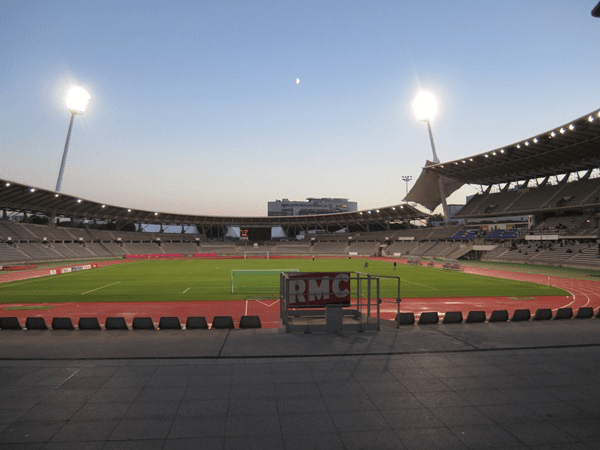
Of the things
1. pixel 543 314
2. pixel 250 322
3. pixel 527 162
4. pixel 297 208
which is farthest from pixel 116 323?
pixel 297 208

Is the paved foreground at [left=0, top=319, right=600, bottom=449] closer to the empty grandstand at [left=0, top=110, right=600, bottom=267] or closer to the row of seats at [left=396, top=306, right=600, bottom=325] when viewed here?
the row of seats at [left=396, top=306, right=600, bottom=325]

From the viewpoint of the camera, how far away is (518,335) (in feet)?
45.0

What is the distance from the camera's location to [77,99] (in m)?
71.6

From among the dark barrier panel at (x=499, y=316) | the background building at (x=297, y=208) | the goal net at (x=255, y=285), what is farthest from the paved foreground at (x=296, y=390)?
the background building at (x=297, y=208)

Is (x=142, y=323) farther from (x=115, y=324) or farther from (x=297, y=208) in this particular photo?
(x=297, y=208)

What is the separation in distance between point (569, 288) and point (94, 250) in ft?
264

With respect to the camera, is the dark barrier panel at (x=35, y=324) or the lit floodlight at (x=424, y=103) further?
the lit floodlight at (x=424, y=103)

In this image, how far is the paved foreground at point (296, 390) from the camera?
6574 millimetres

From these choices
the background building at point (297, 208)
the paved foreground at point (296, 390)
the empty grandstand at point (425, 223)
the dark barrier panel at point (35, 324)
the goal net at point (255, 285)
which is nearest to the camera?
the paved foreground at point (296, 390)

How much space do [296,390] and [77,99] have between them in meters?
81.0

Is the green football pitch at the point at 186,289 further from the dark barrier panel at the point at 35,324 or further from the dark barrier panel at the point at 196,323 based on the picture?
the dark barrier panel at the point at 196,323

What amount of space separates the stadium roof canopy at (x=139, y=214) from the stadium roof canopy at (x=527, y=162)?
30.5 ft

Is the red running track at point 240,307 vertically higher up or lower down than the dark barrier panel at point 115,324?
lower down

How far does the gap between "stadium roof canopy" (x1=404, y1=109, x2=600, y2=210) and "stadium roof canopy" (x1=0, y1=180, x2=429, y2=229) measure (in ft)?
30.5
